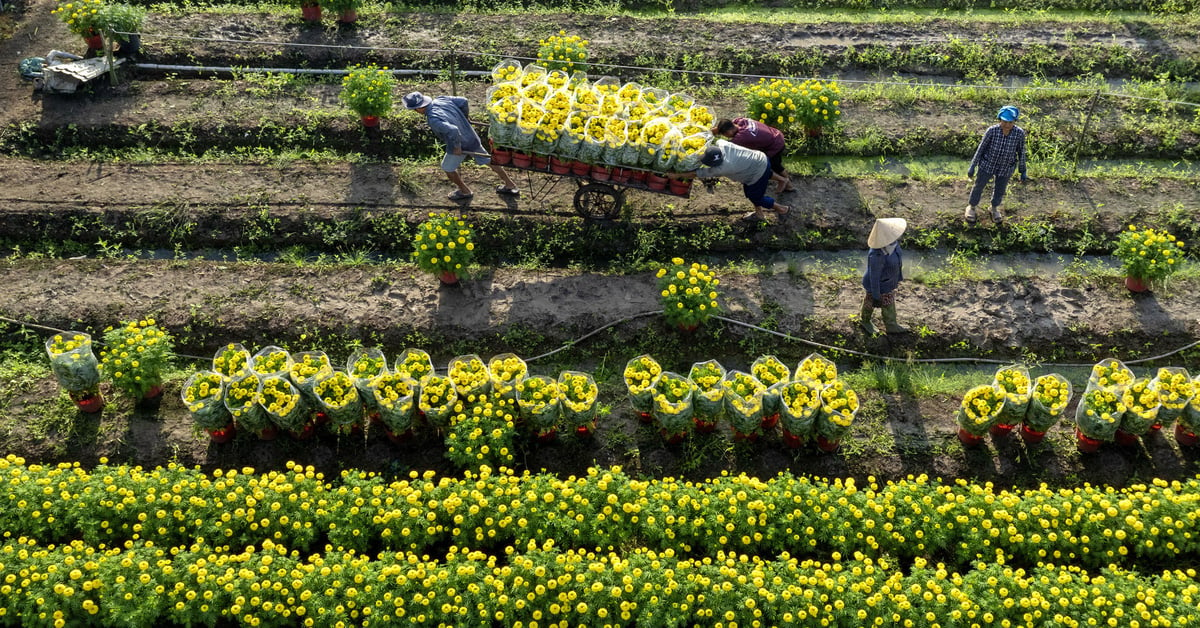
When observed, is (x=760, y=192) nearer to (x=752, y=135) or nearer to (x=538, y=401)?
(x=752, y=135)

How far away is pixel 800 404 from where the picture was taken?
9.35 meters

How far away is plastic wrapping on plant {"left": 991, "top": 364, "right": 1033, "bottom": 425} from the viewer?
9531 millimetres

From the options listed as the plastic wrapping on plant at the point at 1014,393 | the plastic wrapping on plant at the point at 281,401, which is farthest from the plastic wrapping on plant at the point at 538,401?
the plastic wrapping on plant at the point at 1014,393

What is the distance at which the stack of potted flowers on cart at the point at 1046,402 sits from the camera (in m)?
9.45

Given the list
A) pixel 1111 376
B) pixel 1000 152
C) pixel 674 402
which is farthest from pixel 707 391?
pixel 1000 152

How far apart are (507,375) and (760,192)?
4.29m

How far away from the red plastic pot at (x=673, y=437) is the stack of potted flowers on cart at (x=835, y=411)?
4.50ft

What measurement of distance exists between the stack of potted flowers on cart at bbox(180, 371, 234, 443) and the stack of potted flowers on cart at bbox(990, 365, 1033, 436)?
771cm

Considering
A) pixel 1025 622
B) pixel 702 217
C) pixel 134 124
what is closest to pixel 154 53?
pixel 134 124

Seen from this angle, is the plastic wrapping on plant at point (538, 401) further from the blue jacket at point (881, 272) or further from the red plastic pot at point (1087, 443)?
the red plastic pot at point (1087, 443)

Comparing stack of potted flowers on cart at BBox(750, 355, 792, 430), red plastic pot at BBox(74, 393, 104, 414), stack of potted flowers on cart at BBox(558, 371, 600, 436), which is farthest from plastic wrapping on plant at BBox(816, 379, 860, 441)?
red plastic pot at BBox(74, 393, 104, 414)

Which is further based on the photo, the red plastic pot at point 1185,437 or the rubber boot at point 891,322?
the rubber boot at point 891,322

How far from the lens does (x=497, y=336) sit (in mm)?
11016

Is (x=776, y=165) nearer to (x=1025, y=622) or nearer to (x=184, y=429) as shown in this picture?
(x=1025, y=622)
